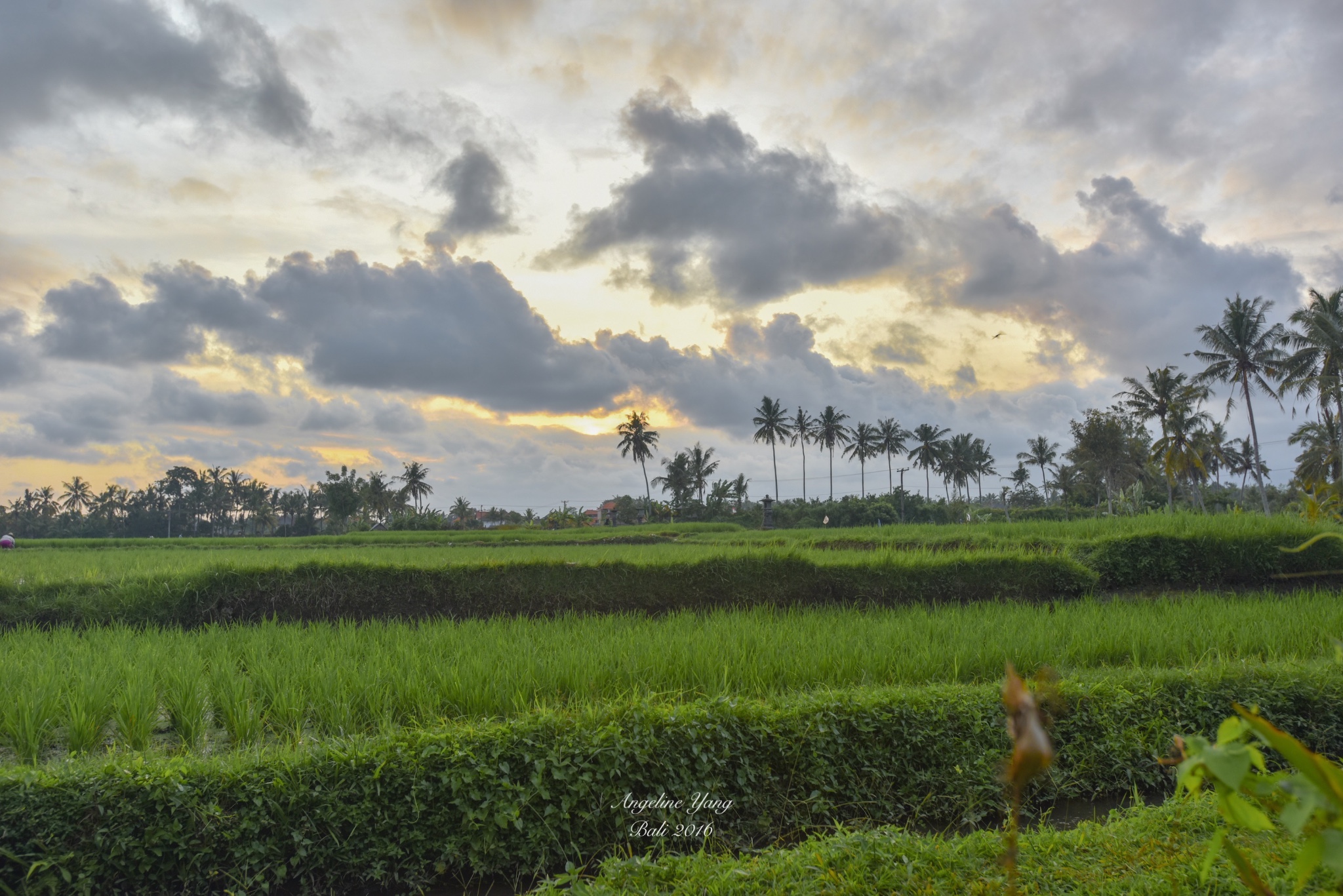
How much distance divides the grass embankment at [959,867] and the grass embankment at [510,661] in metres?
1.52

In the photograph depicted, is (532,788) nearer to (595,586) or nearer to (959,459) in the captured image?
(595,586)

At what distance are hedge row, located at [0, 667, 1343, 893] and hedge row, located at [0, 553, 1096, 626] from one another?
195 inches

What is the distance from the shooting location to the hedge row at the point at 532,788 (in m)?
3.44

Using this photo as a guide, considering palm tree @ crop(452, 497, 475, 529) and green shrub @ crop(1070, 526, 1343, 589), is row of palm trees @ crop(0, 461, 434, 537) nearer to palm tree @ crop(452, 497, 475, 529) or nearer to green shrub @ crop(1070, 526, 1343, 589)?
palm tree @ crop(452, 497, 475, 529)

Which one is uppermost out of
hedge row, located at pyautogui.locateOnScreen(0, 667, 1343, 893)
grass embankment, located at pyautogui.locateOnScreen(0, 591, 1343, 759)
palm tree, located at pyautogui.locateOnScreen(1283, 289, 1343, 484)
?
palm tree, located at pyautogui.locateOnScreen(1283, 289, 1343, 484)

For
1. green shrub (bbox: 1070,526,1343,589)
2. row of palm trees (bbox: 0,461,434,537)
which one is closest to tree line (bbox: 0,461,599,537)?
row of palm trees (bbox: 0,461,434,537)

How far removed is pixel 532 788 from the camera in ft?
12.4

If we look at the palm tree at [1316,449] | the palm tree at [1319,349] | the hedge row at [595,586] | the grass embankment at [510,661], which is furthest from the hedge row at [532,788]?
the palm tree at [1316,449]

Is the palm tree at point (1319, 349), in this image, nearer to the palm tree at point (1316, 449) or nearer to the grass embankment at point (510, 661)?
the palm tree at point (1316, 449)

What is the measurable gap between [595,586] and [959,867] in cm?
755

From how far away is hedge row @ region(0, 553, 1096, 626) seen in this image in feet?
30.6

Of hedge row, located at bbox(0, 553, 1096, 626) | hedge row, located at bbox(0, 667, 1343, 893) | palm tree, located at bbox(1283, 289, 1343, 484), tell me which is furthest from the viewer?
palm tree, located at bbox(1283, 289, 1343, 484)

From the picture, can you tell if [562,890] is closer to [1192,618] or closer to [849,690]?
[849,690]

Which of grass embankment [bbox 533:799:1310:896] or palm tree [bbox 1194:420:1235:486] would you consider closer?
grass embankment [bbox 533:799:1310:896]
